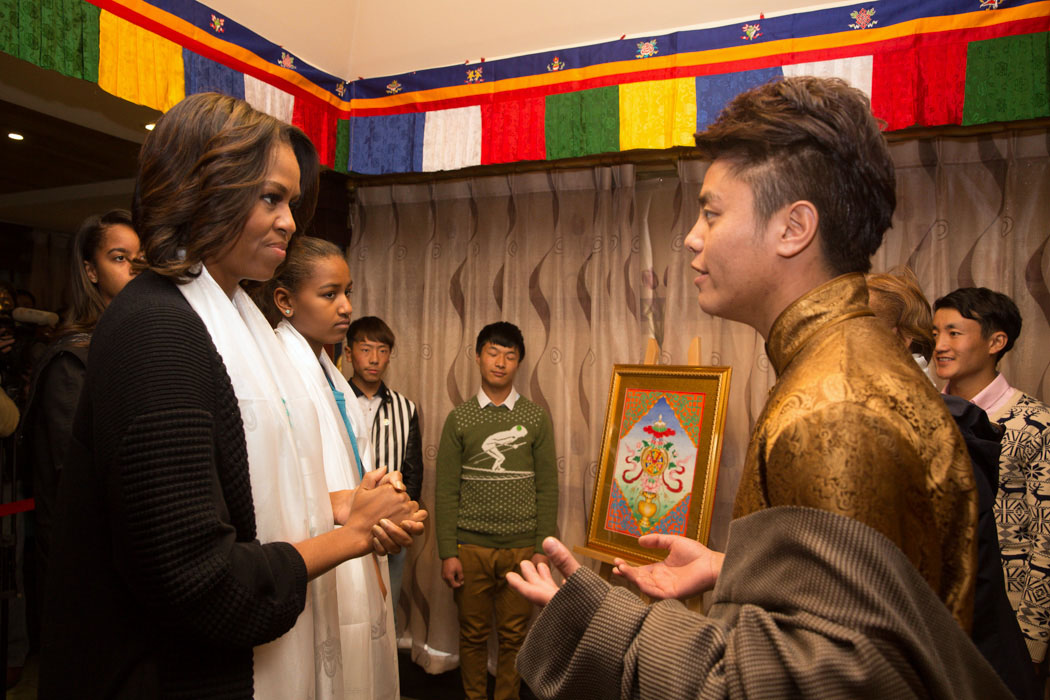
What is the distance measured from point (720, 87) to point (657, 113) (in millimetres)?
251

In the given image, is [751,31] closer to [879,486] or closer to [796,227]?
[796,227]

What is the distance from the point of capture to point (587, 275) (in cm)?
329

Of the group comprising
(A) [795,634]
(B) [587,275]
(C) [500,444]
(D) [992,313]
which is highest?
(B) [587,275]

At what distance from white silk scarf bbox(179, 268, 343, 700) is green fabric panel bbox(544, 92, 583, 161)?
189cm

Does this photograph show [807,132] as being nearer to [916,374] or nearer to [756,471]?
[916,374]

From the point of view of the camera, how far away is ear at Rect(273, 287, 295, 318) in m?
2.09

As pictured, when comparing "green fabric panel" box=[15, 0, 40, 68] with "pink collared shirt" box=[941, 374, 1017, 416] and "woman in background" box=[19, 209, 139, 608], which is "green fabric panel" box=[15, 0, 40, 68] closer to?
"woman in background" box=[19, 209, 139, 608]

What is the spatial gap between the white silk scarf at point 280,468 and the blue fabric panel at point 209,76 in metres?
1.65

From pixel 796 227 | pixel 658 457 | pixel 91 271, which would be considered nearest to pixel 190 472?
pixel 796 227

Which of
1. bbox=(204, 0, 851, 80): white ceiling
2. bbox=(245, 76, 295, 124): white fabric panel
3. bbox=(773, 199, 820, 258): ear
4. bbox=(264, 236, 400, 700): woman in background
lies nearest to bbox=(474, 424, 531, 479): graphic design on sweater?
bbox=(264, 236, 400, 700): woman in background

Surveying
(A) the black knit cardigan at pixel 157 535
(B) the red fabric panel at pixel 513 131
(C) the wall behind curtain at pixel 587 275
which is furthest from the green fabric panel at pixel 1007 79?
(A) the black knit cardigan at pixel 157 535

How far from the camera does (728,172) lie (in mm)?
988

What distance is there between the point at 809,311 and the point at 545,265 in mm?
2510

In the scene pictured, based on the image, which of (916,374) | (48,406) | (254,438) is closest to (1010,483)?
(916,374)
